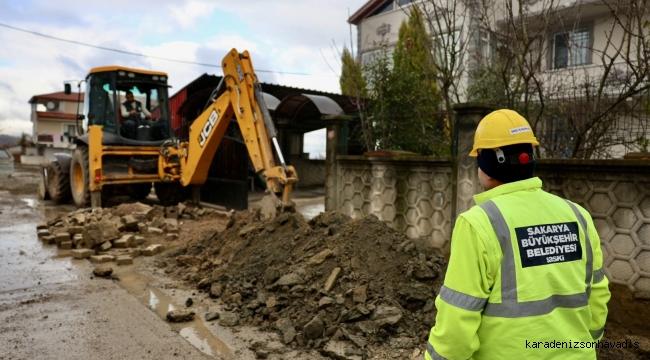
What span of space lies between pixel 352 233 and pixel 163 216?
5.53m

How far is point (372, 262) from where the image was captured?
4496 millimetres

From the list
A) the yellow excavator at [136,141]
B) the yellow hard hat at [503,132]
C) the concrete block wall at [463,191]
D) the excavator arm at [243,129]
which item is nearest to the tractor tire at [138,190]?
the yellow excavator at [136,141]

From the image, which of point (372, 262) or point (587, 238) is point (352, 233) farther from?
point (587, 238)

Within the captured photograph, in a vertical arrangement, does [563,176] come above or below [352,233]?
above

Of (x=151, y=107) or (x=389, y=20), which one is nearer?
(x=151, y=107)

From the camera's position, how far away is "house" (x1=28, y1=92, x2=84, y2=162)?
37.4 metres

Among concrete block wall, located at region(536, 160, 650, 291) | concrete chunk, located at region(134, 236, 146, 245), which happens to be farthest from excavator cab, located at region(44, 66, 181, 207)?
concrete block wall, located at region(536, 160, 650, 291)

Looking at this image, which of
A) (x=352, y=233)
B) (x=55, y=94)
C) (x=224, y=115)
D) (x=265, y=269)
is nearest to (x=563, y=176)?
(x=352, y=233)

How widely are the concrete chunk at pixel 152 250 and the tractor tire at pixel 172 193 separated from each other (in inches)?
173

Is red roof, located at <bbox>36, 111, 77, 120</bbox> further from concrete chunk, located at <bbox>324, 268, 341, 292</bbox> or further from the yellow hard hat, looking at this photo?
the yellow hard hat

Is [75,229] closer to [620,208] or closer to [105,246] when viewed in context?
[105,246]

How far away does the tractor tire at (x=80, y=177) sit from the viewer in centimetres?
1014

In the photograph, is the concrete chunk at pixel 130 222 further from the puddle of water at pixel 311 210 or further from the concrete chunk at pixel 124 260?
the puddle of water at pixel 311 210

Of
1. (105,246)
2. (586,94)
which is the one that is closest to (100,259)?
(105,246)
